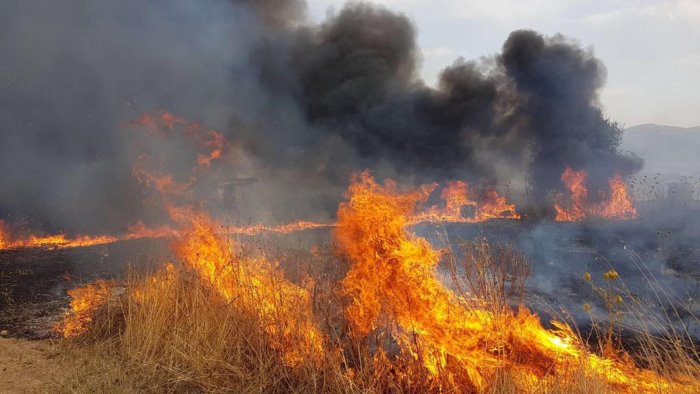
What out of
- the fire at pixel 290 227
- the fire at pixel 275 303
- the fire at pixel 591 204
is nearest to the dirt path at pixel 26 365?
the fire at pixel 275 303

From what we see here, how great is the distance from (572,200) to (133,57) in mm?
20033

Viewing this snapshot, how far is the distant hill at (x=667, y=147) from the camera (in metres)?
81.1

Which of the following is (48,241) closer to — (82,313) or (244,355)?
(82,313)

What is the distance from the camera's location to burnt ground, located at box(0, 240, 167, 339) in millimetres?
6945

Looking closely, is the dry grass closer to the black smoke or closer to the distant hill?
the black smoke

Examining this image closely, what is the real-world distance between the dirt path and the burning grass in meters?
0.76

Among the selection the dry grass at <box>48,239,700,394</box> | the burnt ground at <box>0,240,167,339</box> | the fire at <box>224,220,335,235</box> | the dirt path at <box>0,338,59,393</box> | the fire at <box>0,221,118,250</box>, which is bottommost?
the fire at <box>224,220,335,235</box>

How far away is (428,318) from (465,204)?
1806 cm

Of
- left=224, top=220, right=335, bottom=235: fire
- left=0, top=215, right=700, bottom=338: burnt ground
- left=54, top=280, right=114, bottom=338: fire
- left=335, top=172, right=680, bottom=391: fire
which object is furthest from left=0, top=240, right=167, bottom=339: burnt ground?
left=224, top=220, right=335, bottom=235: fire

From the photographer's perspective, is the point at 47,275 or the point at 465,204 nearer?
the point at 47,275

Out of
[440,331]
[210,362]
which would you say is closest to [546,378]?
[440,331]

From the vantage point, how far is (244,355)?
457cm

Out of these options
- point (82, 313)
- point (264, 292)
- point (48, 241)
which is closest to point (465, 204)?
point (48, 241)

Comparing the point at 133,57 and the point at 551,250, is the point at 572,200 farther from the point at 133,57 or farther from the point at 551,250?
the point at 133,57
